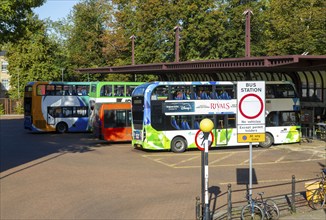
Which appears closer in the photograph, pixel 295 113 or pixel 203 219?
pixel 203 219

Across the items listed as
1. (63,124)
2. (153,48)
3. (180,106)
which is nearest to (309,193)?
(180,106)

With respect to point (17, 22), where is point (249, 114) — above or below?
below

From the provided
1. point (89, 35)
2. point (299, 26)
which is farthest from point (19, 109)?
point (299, 26)

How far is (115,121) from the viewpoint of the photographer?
2786 centimetres

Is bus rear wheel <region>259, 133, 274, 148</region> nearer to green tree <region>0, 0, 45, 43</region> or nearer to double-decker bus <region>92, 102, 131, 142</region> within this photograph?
double-decker bus <region>92, 102, 131, 142</region>

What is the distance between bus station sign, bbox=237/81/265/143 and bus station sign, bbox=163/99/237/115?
13672 mm

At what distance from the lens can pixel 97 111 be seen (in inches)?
1158

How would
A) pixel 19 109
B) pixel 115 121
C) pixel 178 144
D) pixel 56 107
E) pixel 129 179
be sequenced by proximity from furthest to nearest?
pixel 19 109
pixel 56 107
pixel 115 121
pixel 178 144
pixel 129 179

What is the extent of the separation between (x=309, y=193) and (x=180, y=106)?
12636 mm

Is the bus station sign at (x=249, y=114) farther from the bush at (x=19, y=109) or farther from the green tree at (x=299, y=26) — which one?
the bush at (x=19, y=109)

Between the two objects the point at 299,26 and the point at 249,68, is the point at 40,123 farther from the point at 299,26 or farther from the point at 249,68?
the point at 299,26

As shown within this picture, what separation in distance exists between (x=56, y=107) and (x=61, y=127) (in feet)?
5.53

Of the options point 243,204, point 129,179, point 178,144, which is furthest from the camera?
point 178,144

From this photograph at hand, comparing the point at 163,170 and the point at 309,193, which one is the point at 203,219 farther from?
the point at 163,170
